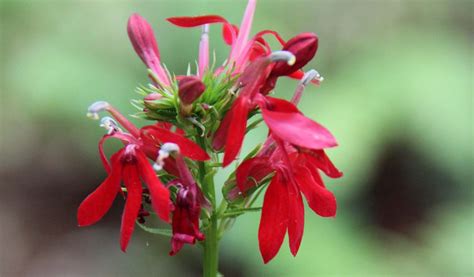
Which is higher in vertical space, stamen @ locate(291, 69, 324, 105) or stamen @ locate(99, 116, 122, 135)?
stamen @ locate(291, 69, 324, 105)

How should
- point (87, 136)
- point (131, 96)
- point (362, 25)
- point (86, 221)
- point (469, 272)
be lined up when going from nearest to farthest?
point (86, 221)
point (469, 272)
point (131, 96)
point (87, 136)
point (362, 25)

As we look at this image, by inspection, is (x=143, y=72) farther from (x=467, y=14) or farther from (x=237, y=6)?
(x=467, y=14)

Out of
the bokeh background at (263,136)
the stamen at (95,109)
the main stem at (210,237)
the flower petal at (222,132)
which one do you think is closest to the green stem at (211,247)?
the main stem at (210,237)

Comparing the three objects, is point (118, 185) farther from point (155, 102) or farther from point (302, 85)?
point (302, 85)

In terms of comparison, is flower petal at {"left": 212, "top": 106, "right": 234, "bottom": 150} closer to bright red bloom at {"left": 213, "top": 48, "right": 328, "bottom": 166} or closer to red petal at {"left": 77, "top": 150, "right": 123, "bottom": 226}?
bright red bloom at {"left": 213, "top": 48, "right": 328, "bottom": 166}

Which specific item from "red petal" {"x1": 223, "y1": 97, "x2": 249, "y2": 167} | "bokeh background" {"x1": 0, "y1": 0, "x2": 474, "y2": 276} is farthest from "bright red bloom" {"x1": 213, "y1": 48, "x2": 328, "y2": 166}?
"bokeh background" {"x1": 0, "y1": 0, "x2": 474, "y2": 276}

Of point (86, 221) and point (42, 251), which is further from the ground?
point (86, 221)

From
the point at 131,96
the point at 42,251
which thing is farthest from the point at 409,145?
the point at 42,251
